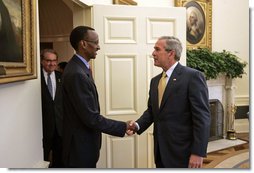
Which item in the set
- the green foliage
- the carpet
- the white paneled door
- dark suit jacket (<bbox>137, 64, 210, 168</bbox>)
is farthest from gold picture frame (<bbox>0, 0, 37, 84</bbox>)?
the green foliage

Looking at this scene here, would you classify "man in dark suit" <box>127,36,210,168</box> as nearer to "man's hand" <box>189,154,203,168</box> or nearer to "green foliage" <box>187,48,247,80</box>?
"man's hand" <box>189,154,203,168</box>

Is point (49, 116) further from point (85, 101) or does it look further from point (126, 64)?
point (126, 64)

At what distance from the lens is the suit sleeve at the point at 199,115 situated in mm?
1582

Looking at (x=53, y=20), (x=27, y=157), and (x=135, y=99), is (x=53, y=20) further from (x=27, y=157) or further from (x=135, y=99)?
(x=27, y=157)

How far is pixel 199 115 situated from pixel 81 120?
2.04 ft

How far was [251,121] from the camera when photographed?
5.58 feet

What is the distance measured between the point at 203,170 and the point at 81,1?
133cm

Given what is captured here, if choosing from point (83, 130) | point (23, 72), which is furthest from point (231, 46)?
point (23, 72)

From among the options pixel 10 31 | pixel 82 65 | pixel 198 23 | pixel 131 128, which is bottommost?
pixel 131 128

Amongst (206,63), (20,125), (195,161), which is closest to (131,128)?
(195,161)

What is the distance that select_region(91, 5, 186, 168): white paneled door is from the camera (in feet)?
7.16

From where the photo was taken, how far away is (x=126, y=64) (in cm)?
222

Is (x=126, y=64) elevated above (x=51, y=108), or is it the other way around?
(x=126, y=64)

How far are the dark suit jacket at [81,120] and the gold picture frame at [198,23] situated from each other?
1369mm
